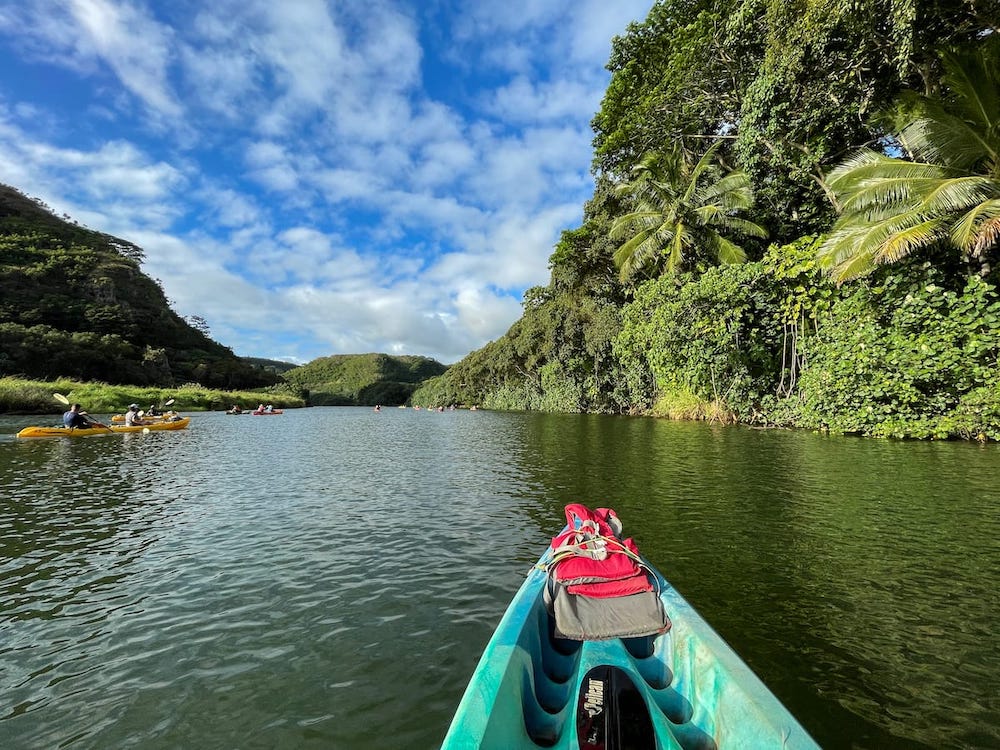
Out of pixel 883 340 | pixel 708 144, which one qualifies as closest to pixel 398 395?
pixel 708 144

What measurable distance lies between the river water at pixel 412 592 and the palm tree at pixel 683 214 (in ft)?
53.6

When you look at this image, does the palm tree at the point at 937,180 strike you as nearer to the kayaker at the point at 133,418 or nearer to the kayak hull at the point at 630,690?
the kayak hull at the point at 630,690

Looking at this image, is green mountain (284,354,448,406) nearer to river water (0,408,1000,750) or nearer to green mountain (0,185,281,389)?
green mountain (0,185,281,389)

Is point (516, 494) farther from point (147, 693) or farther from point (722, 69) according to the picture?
point (722, 69)

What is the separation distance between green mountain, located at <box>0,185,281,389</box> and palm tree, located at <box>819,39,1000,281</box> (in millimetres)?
77301

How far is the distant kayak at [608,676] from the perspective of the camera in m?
2.45

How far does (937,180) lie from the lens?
1377cm

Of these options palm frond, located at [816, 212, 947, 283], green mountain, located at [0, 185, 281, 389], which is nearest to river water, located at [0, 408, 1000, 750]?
palm frond, located at [816, 212, 947, 283]

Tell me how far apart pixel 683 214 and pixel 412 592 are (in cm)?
2665

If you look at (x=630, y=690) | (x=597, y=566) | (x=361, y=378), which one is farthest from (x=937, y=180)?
(x=361, y=378)

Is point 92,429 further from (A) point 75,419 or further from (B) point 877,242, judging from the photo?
(B) point 877,242

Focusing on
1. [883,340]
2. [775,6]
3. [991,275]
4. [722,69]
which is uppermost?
[722,69]

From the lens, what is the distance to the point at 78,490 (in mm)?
11305

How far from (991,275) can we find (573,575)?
19753mm
